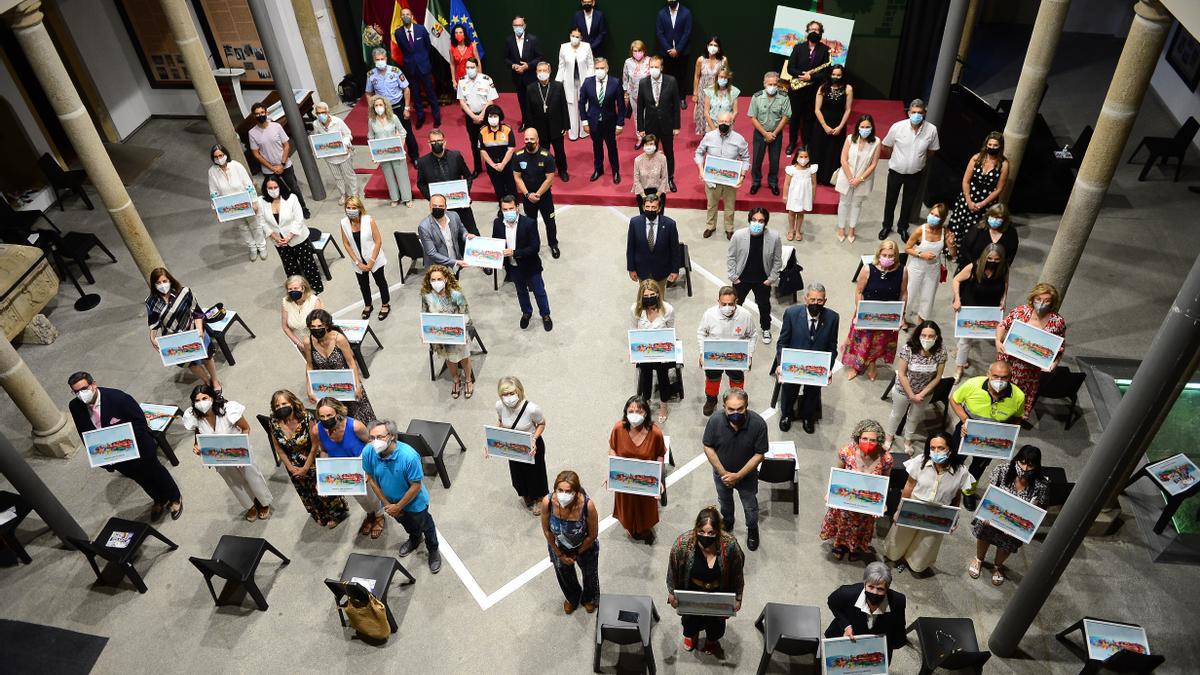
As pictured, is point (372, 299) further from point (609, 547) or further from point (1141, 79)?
point (1141, 79)

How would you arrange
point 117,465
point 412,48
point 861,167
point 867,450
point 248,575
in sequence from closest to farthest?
→ point 867,450
point 248,575
point 117,465
point 861,167
point 412,48

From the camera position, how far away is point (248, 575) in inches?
295

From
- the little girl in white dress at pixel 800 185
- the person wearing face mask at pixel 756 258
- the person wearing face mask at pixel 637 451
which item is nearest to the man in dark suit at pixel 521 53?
the little girl in white dress at pixel 800 185

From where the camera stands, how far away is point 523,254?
989cm

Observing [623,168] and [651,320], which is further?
[623,168]

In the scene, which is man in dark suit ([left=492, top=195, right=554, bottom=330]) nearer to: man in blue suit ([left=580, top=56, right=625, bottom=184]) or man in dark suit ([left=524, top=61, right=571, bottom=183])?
man in dark suit ([left=524, top=61, right=571, bottom=183])

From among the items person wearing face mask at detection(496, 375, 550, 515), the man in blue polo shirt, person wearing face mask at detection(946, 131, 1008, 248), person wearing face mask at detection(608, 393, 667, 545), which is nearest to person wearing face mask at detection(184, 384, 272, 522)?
the man in blue polo shirt

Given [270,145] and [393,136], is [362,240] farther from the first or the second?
[270,145]

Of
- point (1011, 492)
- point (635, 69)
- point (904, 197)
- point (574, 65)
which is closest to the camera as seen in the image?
point (1011, 492)

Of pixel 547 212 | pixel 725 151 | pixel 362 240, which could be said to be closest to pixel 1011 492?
pixel 725 151

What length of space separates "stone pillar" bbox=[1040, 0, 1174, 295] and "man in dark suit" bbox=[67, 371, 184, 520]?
943 centimetres

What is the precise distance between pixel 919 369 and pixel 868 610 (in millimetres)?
2711

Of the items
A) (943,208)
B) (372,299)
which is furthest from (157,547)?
(943,208)

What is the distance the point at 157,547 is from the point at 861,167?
29.6 feet
